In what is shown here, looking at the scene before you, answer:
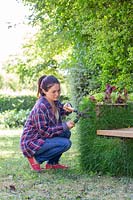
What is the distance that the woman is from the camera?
17.0ft

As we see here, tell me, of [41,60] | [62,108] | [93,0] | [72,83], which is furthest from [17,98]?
[62,108]

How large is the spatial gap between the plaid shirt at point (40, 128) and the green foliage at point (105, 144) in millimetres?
300

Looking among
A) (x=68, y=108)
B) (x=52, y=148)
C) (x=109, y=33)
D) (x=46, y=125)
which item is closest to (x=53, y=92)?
(x=68, y=108)

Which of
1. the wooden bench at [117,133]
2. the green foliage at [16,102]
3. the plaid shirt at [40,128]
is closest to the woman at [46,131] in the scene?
the plaid shirt at [40,128]

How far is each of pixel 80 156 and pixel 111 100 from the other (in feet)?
2.47

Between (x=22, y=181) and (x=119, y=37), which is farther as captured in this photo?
(x=119, y=37)

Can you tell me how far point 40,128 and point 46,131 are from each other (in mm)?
80

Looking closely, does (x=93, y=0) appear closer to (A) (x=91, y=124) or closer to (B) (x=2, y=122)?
(A) (x=91, y=124)

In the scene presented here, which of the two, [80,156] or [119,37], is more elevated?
[119,37]

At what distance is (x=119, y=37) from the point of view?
292 inches

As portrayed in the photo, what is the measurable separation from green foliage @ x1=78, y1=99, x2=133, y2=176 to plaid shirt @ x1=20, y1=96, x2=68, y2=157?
0.98 ft

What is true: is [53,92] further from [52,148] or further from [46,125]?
[52,148]

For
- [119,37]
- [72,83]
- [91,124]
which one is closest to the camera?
[91,124]

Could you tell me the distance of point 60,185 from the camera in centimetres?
446
